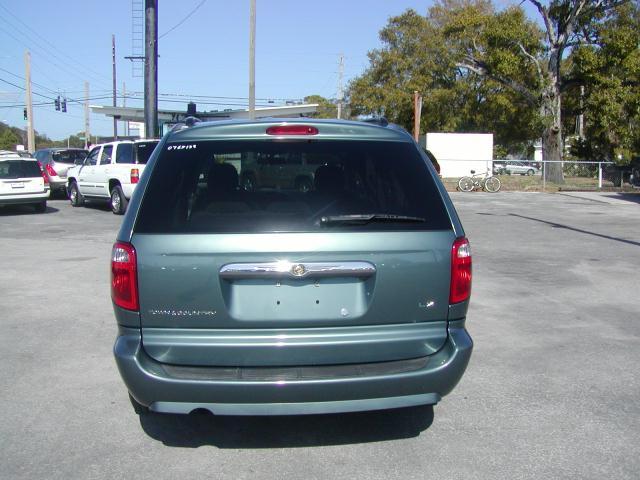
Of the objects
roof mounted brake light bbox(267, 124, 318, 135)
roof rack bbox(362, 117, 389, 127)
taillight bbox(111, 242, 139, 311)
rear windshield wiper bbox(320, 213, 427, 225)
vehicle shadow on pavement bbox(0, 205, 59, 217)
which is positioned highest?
roof rack bbox(362, 117, 389, 127)

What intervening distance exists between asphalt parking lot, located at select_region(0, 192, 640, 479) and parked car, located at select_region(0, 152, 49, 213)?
9.75 meters

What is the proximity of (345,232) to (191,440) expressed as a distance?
5.55 feet

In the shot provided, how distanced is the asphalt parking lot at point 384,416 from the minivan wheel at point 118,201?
8690mm

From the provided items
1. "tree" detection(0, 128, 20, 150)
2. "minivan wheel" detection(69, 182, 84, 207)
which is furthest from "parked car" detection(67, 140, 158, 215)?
"tree" detection(0, 128, 20, 150)

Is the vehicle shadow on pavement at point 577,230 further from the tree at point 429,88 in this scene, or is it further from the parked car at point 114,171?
the tree at point 429,88

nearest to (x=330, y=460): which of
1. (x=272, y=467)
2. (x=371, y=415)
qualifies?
(x=272, y=467)

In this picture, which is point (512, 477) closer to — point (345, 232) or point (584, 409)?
point (584, 409)

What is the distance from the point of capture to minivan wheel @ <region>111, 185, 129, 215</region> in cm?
1739

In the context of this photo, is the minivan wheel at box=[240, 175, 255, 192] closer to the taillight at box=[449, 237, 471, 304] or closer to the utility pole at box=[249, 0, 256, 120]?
the taillight at box=[449, 237, 471, 304]

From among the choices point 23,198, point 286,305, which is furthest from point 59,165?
point 286,305

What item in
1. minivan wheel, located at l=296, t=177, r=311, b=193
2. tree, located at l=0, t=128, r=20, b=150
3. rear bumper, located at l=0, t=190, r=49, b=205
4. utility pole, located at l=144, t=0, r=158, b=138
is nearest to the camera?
minivan wheel, located at l=296, t=177, r=311, b=193

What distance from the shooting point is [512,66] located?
1248 inches

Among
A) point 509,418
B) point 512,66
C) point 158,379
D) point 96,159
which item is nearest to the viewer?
point 158,379

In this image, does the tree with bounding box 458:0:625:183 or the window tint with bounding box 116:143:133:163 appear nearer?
the window tint with bounding box 116:143:133:163
